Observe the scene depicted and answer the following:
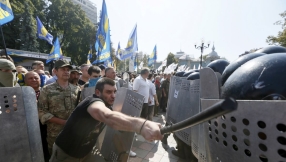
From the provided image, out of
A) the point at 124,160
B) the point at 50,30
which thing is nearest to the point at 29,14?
the point at 50,30

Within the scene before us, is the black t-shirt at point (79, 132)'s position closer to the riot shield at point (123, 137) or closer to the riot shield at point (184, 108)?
the riot shield at point (123, 137)

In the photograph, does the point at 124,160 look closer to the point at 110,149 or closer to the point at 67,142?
the point at 110,149

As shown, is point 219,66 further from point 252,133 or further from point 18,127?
point 18,127

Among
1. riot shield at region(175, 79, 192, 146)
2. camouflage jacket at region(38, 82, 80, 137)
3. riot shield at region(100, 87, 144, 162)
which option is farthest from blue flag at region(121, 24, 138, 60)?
riot shield at region(100, 87, 144, 162)

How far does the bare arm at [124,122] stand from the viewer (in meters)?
1.05

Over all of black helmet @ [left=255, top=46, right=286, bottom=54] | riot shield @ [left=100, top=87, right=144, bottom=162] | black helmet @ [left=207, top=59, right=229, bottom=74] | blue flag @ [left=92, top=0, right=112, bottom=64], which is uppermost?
blue flag @ [left=92, top=0, right=112, bottom=64]

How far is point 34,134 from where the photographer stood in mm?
1633

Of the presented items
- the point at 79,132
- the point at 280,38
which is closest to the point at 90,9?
the point at 280,38

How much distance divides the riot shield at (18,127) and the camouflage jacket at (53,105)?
0.97 meters

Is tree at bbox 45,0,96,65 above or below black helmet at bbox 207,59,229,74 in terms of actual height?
above

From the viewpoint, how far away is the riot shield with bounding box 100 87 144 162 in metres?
1.92

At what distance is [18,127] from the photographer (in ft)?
4.97

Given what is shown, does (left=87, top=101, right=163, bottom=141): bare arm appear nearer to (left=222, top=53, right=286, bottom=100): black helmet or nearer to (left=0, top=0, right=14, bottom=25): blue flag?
(left=222, top=53, right=286, bottom=100): black helmet

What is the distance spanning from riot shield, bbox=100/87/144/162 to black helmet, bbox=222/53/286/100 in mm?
1053
